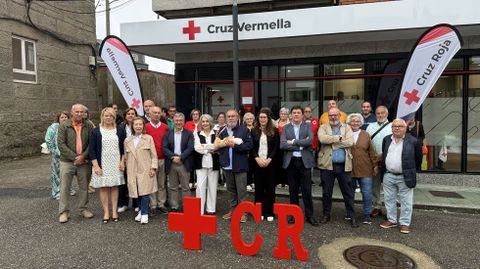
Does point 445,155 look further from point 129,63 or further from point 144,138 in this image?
point 129,63

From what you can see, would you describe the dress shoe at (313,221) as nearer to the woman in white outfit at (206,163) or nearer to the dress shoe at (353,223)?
the dress shoe at (353,223)

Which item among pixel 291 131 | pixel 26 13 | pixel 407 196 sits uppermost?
pixel 26 13

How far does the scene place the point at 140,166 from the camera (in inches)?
215

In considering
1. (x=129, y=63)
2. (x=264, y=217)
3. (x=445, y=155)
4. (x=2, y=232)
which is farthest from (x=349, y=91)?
(x=2, y=232)

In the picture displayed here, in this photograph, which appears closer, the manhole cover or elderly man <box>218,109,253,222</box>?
the manhole cover

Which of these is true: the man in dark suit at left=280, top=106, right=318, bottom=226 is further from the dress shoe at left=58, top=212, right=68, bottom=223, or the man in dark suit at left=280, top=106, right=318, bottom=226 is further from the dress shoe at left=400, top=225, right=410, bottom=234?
the dress shoe at left=58, top=212, right=68, bottom=223

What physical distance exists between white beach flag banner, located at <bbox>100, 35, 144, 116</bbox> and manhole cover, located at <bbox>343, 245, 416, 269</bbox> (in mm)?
5022

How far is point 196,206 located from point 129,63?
4.38m

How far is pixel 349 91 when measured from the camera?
28.3 feet

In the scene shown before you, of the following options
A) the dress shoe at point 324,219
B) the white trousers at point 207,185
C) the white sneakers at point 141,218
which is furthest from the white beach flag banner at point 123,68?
the dress shoe at point 324,219

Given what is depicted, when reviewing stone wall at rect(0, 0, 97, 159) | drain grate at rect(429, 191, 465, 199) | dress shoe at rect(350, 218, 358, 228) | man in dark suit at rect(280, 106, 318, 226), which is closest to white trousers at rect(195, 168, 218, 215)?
man in dark suit at rect(280, 106, 318, 226)

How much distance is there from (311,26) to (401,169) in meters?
3.63

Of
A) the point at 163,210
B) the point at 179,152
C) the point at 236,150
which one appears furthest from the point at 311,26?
the point at 163,210

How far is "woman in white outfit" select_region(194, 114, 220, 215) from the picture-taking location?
5.71m
